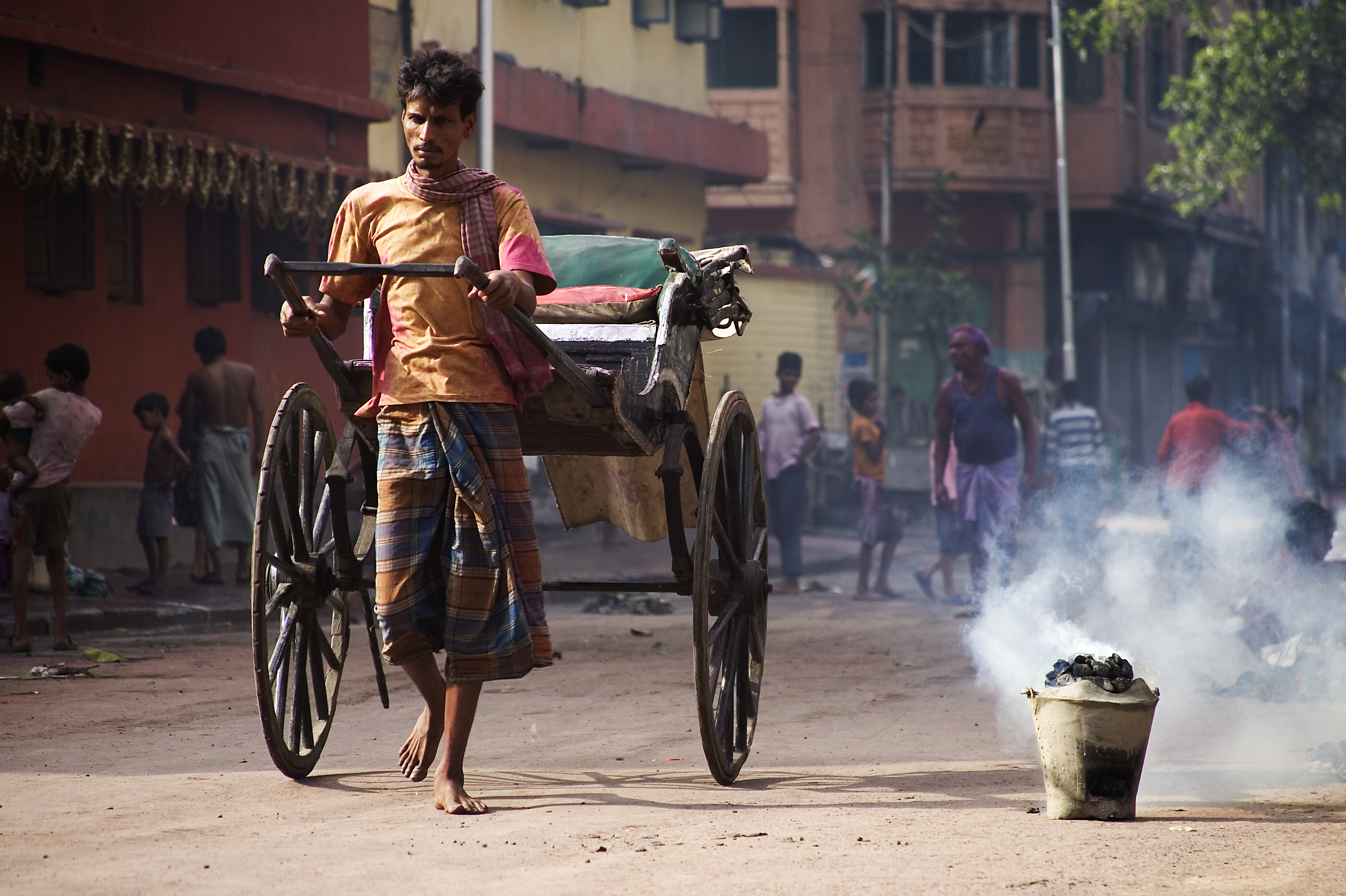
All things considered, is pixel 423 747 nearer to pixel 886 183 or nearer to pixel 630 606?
pixel 630 606

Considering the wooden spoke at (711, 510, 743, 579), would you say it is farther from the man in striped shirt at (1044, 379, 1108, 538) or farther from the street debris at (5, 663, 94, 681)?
the man in striped shirt at (1044, 379, 1108, 538)

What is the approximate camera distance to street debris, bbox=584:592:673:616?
11.9m

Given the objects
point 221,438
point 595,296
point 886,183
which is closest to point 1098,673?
point 595,296

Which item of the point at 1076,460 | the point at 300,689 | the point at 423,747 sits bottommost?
the point at 423,747

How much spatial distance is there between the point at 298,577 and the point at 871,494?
9166 millimetres

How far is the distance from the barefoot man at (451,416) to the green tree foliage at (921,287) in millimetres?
21640

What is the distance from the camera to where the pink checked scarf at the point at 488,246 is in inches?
185

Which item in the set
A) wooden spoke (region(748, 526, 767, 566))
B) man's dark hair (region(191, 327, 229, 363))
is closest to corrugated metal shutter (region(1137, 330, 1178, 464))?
man's dark hair (region(191, 327, 229, 363))

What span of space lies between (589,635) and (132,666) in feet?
9.18

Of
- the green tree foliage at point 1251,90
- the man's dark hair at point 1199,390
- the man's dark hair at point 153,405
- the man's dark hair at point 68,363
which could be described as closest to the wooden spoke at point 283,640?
the man's dark hair at point 68,363

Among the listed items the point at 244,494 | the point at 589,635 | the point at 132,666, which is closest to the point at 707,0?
the point at 244,494

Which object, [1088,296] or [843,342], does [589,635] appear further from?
[1088,296]

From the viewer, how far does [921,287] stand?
26.5 metres

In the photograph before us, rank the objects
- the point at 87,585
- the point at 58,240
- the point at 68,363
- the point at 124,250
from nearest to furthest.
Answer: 1. the point at 68,363
2. the point at 87,585
3. the point at 58,240
4. the point at 124,250
